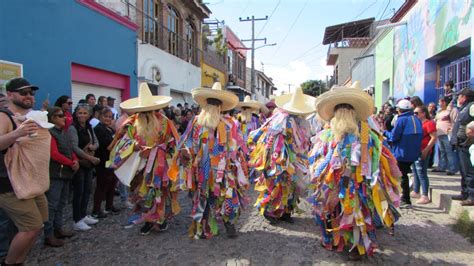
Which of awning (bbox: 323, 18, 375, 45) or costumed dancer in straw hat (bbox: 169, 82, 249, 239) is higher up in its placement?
awning (bbox: 323, 18, 375, 45)

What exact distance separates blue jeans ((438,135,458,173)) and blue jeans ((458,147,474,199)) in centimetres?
237

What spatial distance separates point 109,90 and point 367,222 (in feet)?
31.5

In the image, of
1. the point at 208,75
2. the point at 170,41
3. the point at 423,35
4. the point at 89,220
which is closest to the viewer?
the point at 89,220

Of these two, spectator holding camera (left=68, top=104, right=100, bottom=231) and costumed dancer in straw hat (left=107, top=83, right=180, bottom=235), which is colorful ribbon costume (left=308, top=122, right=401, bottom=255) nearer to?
costumed dancer in straw hat (left=107, top=83, right=180, bottom=235)

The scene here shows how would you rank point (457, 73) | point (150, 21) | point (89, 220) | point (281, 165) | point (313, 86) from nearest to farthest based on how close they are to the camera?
1. point (281, 165)
2. point (89, 220)
3. point (457, 73)
4. point (150, 21)
5. point (313, 86)

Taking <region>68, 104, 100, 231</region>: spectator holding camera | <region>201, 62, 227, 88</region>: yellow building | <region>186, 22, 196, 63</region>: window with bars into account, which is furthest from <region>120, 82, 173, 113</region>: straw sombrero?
<region>201, 62, 227, 88</region>: yellow building

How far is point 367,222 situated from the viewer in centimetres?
366

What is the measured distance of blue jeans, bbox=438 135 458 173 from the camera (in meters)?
7.54

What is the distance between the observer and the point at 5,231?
11.2ft

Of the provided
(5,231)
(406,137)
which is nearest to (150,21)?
(406,137)

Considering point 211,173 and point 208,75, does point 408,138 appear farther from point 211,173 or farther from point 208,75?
point 208,75

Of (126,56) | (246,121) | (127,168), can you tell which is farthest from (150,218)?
(126,56)

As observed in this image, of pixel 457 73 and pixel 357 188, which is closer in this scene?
pixel 357 188

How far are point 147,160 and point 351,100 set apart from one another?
251 centimetres
